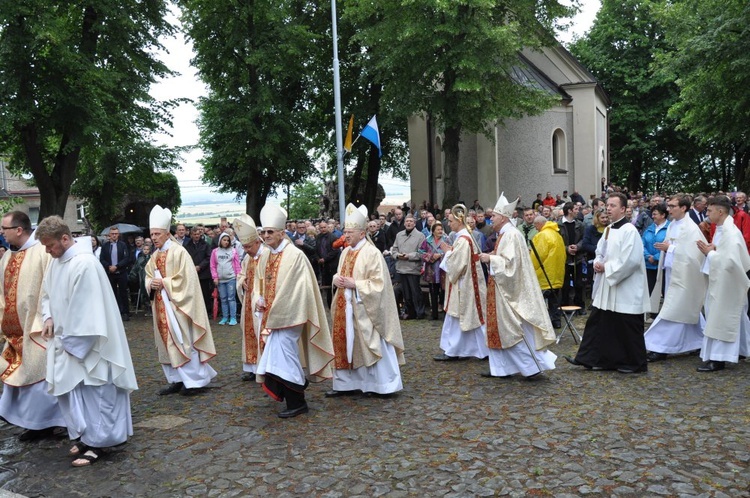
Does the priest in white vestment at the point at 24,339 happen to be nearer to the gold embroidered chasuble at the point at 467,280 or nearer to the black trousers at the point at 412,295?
the gold embroidered chasuble at the point at 467,280

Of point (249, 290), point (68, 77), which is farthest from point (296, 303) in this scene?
point (68, 77)

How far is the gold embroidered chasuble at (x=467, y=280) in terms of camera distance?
8961 mm

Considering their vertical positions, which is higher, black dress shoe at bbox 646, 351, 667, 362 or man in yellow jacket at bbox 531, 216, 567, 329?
Result: man in yellow jacket at bbox 531, 216, 567, 329

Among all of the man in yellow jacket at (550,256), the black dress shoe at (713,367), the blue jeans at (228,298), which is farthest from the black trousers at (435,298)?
the black dress shoe at (713,367)

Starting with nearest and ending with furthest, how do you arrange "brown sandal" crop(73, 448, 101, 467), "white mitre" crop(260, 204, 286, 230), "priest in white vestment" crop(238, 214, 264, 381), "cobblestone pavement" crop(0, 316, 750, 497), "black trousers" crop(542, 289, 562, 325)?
"cobblestone pavement" crop(0, 316, 750, 497) < "brown sandal" crop(73, 448, 101, 467) < "white mitre" crop(260, 204, 286, 230) < "priest in white vestment" crop(238, 214, 264, 381) < "black trousers" crop(542, 289, 562, 325)

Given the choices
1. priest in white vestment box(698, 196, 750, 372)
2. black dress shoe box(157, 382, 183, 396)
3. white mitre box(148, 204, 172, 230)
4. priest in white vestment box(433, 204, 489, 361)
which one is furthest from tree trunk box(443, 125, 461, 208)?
black dress shoe box(157, 382, 183, 396)

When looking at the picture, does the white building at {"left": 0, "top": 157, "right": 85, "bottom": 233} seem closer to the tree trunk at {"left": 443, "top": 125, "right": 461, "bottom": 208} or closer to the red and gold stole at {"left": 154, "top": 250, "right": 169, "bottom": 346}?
the tree trunk at {"left": 443, "top": 125, "right": 461, "bottom": 208}

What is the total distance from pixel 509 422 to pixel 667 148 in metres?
40.2

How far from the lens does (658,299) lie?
10.1 meters

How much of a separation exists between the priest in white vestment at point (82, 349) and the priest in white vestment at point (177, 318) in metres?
2.07

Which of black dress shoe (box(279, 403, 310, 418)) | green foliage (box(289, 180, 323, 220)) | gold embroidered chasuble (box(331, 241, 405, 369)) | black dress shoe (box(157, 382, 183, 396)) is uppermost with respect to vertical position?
green foliage (box(289, 180, 323, 220))

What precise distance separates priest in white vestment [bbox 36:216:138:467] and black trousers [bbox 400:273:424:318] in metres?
7.43

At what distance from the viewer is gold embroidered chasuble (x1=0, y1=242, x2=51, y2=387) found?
620 centimetres

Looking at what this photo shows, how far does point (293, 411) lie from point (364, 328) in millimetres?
1142
